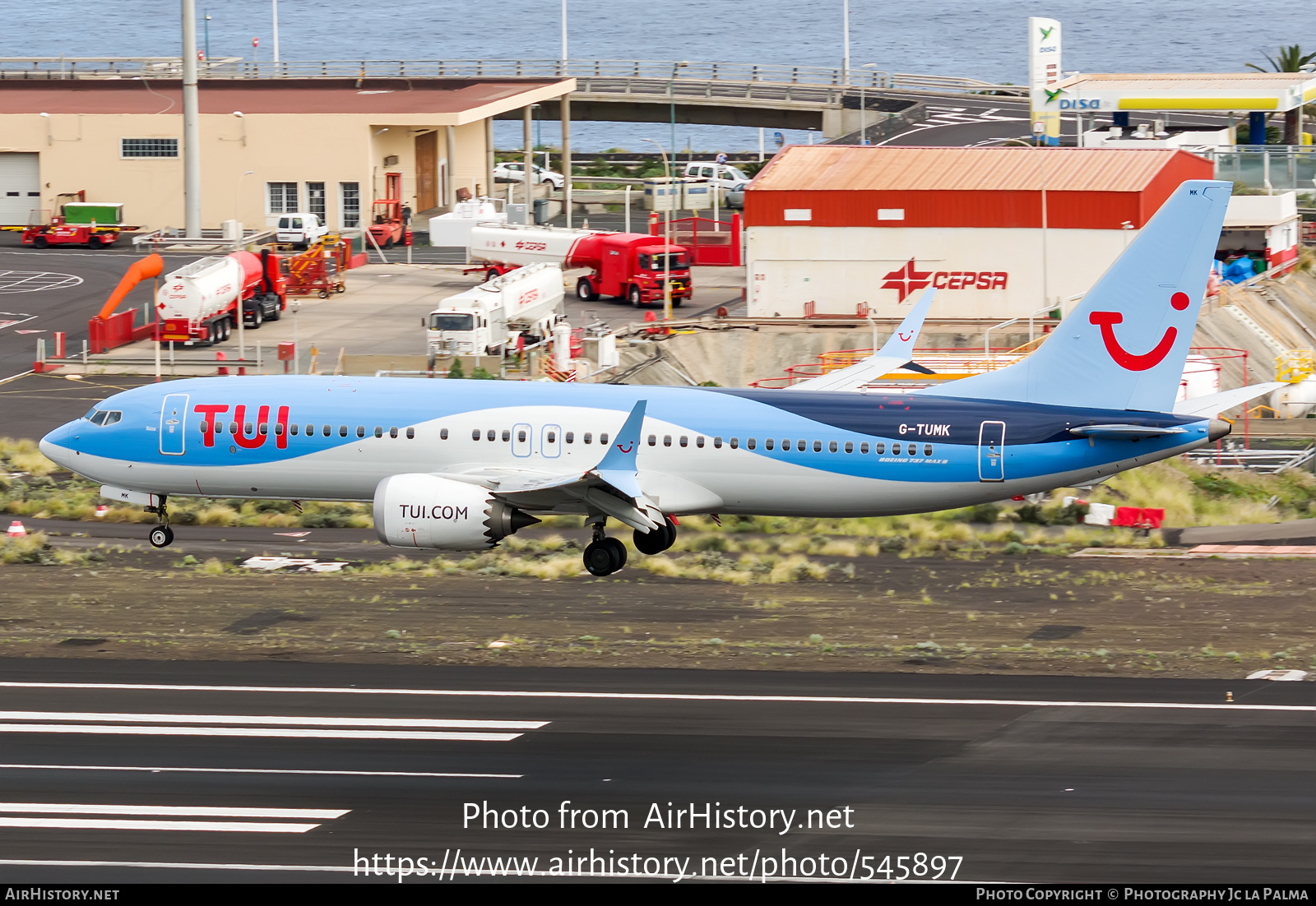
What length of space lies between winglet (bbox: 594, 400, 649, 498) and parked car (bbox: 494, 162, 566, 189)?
3450 inches

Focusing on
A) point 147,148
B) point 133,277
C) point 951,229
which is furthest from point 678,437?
point 147,148

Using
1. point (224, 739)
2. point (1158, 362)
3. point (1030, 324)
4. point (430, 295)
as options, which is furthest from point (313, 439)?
point (430, 295)

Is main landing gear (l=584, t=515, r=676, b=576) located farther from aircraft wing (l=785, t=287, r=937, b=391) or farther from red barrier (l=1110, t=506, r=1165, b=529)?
red barrier (l=1110, t=506, r=1165, b=529)

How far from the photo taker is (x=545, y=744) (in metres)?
26.4

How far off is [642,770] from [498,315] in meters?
47.3

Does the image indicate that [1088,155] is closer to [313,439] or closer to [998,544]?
[998,544]

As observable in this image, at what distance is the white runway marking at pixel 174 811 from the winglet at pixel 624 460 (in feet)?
44.9

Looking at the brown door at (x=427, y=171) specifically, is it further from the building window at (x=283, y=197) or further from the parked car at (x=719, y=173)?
the parked car at (x=719, y=173)

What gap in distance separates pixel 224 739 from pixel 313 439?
12.9 meters

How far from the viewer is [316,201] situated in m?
103

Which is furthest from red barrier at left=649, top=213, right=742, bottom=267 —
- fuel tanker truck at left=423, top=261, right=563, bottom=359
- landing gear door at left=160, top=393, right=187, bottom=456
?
landing gear door at left=160, top=393, right=187, bottom=456

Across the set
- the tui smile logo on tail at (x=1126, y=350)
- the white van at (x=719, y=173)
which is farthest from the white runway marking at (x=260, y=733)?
the white van at (x=719, y=173)

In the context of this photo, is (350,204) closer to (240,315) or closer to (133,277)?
(133,277)

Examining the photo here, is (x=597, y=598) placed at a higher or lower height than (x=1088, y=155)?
lower
